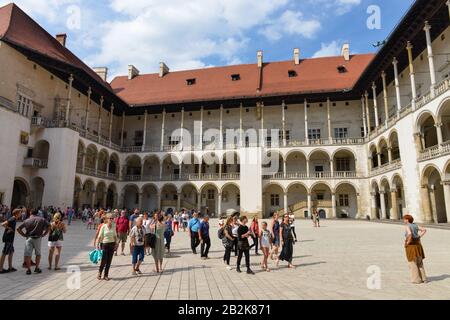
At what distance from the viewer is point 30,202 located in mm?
25078

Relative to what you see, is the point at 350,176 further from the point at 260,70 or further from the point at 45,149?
the point at 45,149

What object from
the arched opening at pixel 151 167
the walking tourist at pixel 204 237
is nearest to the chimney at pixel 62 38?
the arched opening at pixel 151 167

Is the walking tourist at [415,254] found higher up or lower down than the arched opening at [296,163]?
lower down

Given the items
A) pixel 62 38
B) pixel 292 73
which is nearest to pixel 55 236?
pixel 292 73

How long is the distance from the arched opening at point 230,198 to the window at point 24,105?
70.6ft

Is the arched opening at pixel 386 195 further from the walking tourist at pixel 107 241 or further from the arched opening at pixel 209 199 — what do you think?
the walking tourist at pixel 107 241

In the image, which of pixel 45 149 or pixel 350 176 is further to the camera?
pixel 350 176

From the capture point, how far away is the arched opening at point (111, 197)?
1428 inches

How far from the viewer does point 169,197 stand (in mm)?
38125

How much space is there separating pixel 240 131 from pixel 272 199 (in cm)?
905

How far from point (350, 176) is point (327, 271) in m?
27.5

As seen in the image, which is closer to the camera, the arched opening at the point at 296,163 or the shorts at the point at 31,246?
the shorts at the point at 31,246
